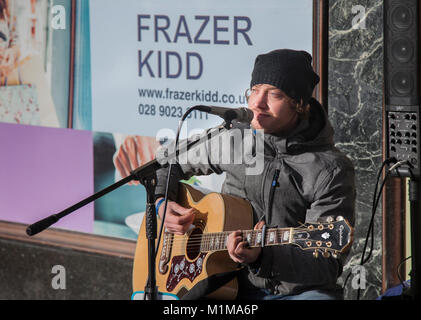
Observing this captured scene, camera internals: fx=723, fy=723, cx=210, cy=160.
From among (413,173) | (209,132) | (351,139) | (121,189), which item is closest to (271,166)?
(209,132)

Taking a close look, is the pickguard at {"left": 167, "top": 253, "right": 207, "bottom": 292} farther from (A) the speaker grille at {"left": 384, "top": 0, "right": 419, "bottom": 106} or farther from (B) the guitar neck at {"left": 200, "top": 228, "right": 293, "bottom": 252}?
(A) the speaker grille at {"left": 384, "top": 0, "right": 419, "bottom": 106}

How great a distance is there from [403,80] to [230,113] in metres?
1.05

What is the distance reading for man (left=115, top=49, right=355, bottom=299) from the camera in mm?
2900

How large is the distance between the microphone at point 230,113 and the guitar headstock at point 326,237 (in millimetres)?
468

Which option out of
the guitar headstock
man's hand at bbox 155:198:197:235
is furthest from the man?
man's hand at bbox 155:198:197:235

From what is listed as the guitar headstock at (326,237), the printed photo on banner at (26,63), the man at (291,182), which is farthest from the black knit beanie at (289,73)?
the printed photo on banner at (26,63)

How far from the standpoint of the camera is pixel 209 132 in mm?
2766

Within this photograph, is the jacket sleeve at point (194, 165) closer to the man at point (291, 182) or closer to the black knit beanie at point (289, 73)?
the man at point (291, 182)

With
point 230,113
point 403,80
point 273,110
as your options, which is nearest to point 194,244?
point 273,110

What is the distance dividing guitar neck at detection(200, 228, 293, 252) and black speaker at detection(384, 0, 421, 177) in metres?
0.83

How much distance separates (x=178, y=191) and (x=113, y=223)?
1.29 m
